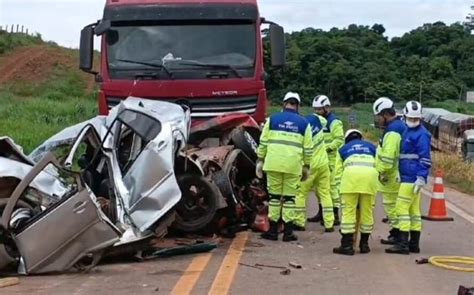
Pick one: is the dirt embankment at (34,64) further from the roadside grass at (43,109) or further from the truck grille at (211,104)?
the truck grille at (211,104)

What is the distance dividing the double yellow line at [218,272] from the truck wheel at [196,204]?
47 centimetres

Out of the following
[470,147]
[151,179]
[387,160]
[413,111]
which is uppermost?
[413,111]

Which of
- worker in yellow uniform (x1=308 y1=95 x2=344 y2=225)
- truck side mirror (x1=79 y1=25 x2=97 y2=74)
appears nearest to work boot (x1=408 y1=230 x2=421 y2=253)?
worker in yellow uniform (x1=308 y1=95 x2=344 y2=225)

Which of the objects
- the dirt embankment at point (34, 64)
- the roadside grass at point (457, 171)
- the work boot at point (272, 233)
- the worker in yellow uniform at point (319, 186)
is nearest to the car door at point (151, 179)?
the work boot at point (272, 233)

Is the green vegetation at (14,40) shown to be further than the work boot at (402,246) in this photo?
Yes

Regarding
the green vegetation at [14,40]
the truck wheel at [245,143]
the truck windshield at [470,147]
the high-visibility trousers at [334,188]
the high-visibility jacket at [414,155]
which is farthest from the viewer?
the green vegetation at [14,40]

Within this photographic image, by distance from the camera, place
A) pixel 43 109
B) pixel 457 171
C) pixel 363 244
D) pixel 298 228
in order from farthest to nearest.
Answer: pixel 43 109 → pixel 457 171 → pixel 298 228 → pixel 363 244

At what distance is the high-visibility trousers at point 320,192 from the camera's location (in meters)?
11.6

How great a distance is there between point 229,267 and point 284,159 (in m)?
2.26

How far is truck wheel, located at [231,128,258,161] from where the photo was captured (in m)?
11.7

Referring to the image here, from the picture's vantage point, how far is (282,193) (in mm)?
10656

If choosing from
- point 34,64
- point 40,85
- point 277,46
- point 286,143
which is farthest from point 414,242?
point 34,64

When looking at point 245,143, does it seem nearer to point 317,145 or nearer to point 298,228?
point 317,145

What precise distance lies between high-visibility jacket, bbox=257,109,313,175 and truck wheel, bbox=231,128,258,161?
87cm
